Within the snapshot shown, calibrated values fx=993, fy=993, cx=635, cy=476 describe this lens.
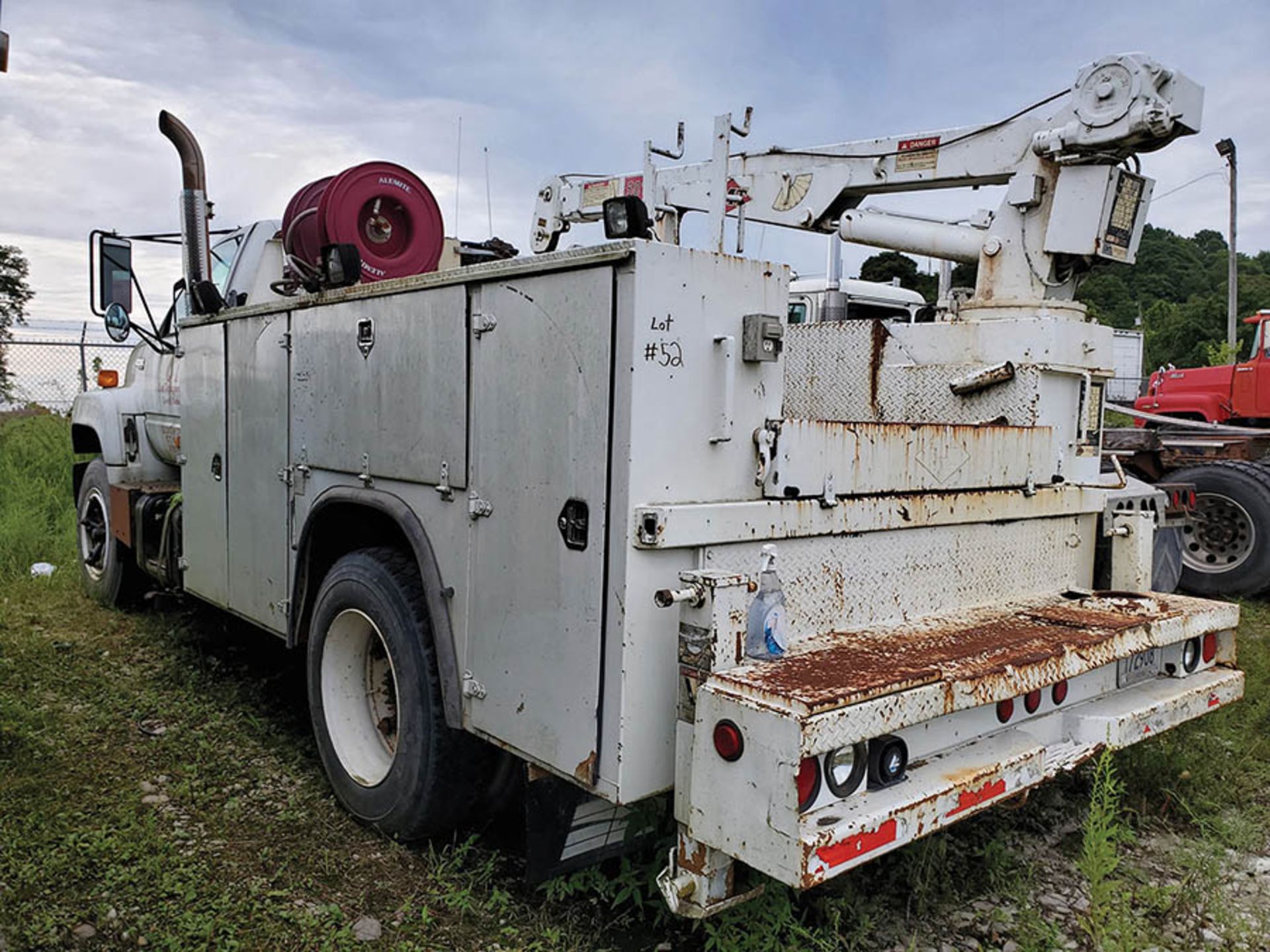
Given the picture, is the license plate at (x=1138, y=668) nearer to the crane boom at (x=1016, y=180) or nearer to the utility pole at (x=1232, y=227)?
the crane boom at (x=1016, y=180)

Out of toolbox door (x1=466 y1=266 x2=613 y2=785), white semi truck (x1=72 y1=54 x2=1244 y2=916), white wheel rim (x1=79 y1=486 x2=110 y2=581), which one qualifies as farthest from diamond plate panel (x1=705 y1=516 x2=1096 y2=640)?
white wheel rim (x1=79 y1=486 x2=110 y2=581)

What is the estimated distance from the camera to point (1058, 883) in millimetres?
3197

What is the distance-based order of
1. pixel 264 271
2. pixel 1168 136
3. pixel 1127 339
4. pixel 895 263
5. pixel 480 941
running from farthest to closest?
pixel 1127 339 → pixel 895 263 → pixel 264 271 → pixel 1168 136 → pixel 480 941

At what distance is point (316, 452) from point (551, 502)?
4.81 feet

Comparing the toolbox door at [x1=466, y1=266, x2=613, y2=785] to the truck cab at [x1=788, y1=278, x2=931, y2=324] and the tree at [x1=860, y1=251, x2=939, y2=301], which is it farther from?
the tree at [x1=860, y1=251, x2=939, y2=301]

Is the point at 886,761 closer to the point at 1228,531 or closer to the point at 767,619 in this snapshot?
the point at 767,619

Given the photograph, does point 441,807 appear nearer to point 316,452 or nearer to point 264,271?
point 316,452

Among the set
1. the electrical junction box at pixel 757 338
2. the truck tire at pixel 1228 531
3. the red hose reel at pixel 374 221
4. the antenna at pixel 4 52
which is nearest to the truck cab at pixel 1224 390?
the truck tire at pixel 1228 531

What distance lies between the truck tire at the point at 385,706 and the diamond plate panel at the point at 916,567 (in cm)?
110

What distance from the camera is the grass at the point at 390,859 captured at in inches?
109

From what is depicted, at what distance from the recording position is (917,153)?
4.91 meters

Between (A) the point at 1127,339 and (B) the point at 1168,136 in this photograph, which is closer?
(B) the point at 1168,136

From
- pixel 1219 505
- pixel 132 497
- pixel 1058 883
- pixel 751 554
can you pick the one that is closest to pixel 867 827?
pixel 751 554

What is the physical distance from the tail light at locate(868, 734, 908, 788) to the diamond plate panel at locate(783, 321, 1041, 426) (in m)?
1.93
